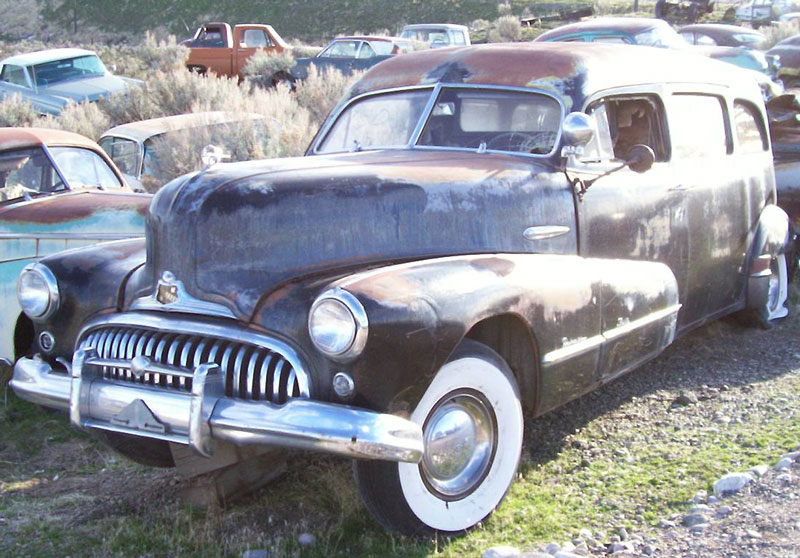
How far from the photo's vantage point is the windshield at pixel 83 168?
6711mm

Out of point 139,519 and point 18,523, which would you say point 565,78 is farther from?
point 18,523

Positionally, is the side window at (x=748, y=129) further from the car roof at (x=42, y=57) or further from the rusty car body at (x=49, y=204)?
the car roof at (x=42, y=57)

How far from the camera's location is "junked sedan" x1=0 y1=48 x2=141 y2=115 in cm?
1427

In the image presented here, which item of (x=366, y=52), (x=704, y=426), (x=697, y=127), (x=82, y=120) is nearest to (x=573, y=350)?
(x=704, y=426)

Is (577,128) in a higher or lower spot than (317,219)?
higher

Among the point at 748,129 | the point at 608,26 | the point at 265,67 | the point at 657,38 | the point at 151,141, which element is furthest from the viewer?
the point at 265,67

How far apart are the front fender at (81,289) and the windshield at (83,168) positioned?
8.95 ft

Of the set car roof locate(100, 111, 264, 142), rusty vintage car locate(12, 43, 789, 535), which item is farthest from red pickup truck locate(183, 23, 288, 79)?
rusty vintage car locate(12, 43, 789, 535)

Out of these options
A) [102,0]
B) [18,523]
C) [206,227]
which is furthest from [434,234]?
[102,0]

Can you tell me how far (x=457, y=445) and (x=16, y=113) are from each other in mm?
11385

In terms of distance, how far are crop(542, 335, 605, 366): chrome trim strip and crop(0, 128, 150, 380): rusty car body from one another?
2700mm

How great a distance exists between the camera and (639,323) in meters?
4.35

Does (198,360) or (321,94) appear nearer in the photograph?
(198,360)

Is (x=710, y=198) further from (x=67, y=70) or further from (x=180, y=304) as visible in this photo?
(x=67, y=70)
